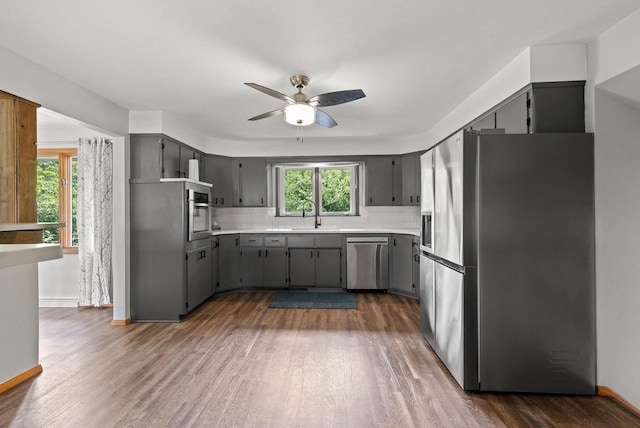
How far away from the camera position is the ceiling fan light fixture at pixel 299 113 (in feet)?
9.15

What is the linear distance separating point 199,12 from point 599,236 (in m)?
2.83

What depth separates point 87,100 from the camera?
10.5 ft

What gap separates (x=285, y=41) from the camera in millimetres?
2273

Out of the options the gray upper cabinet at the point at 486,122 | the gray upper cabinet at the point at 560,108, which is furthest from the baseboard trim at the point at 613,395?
the gray upper cabinet at the point at 486,122

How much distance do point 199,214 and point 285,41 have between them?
8.79 feet

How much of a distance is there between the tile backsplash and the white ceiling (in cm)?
240

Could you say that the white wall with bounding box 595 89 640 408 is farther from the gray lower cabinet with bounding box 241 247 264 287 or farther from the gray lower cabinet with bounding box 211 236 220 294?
the gray lower cabinet with bounding box 211 236 220 294

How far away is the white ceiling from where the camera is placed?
191 centimetres

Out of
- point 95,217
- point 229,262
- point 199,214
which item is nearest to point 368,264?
point 229,262

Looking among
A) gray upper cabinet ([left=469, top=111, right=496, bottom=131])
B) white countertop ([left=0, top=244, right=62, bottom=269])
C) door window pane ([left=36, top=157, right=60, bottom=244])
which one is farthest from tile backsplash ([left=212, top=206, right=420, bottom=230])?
white countertop ([left=0, top=244, right=62, bottom=269])

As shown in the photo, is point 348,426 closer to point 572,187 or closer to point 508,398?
point 508,398

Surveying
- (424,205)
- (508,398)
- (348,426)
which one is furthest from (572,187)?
(348,426)

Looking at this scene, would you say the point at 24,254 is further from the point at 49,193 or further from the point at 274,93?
the point at 49,193

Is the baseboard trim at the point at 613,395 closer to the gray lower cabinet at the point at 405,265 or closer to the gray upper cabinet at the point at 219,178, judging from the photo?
the gray lower cabinet at the point at 405,265
